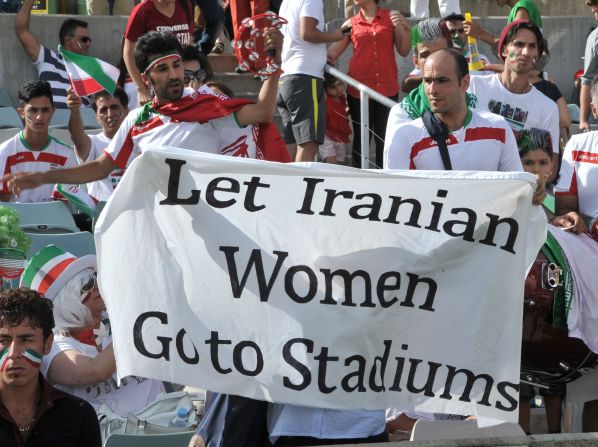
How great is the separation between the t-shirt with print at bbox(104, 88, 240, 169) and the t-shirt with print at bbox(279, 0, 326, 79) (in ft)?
9.01

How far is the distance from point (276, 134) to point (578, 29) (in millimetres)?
6800

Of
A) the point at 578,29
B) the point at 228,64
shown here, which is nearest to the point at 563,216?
the point at 228,64

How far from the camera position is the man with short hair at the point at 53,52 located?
10398mm

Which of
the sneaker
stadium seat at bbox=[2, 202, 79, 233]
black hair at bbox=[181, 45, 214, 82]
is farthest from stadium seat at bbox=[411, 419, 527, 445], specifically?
the sneaker

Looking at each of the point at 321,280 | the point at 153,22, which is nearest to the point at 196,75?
the point at 153,22

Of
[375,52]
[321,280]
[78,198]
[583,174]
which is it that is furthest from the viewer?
[375,52]

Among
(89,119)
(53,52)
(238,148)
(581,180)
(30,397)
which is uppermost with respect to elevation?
(238,148)

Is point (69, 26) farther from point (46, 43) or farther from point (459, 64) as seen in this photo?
point (459, 64)

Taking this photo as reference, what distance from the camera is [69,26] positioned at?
10.4m

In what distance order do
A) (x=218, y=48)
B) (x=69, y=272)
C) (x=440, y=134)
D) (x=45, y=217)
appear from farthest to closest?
(x=218, y=48)
(x=45, y=217)
(x=440, y=134)
(x=69, y=272)

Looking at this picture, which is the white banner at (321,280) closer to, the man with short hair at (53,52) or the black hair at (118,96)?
the black hair at (118,96)

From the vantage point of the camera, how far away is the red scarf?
20.5ft

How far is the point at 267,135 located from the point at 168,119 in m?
0.50

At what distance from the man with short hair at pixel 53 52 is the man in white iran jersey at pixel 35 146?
1.77 meters
